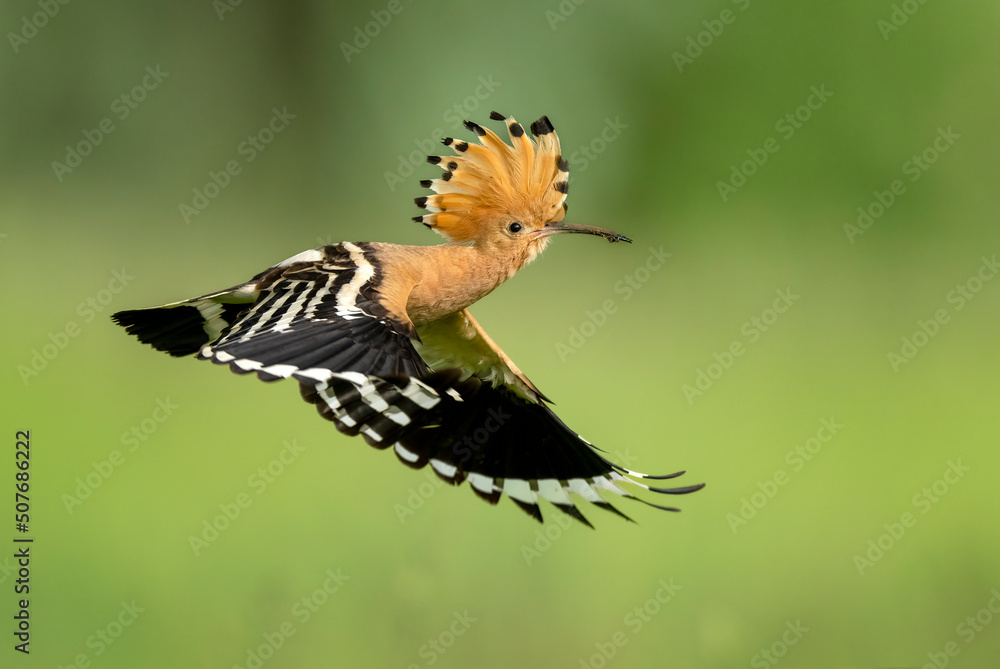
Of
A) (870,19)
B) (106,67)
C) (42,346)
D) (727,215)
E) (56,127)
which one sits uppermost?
(870,19)

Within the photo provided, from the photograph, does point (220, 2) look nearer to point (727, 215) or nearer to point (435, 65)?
point (435, 65)

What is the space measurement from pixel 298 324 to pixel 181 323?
61 cm

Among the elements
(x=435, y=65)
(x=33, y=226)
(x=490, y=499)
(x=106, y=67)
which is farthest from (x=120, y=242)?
(x=490, y=499)

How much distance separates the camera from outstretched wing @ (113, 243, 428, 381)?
156cm

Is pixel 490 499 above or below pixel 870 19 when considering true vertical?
below

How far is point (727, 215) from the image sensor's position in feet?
19.0

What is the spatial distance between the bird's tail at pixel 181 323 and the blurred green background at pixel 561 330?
927 millimetres

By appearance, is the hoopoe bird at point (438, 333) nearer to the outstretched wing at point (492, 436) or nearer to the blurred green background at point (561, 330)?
the outstretched wing at point (492, 436)

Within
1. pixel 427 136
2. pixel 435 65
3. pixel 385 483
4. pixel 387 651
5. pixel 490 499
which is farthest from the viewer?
pixel 435 65

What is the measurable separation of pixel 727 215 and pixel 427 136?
1622 mm

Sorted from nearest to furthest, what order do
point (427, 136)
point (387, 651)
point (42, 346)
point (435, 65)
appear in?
point (387, 651) → point (42, 346) → point (427, 136) → point (435, 65)

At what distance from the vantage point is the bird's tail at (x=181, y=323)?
83.6 inches

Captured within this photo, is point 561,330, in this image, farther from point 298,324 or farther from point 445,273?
point 298,324

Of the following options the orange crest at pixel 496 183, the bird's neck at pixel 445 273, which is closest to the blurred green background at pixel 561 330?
the bird's neck at pixel 445 273
